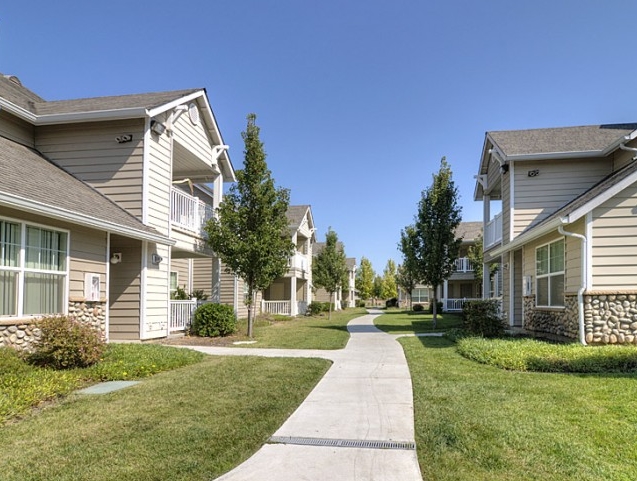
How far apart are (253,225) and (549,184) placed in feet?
31.5

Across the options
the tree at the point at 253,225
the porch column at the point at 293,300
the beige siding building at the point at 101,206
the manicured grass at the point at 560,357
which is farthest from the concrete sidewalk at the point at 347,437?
the porch column at the point at 293,300

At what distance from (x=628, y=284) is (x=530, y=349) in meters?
2.66

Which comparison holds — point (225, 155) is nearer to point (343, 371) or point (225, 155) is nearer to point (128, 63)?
point (128, 63)

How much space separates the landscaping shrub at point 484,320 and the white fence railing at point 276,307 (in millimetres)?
15180

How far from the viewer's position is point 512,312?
15.6 m

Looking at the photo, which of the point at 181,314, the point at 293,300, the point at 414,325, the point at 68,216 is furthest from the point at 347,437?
the point at 293,300

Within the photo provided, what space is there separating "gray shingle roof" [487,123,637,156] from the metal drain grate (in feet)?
40.1

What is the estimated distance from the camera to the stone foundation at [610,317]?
9664 mm

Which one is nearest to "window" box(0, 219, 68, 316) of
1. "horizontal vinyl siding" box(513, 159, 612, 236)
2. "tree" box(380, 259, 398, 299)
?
"horizontal vinyl siding" box(513, 159, 612, 236)

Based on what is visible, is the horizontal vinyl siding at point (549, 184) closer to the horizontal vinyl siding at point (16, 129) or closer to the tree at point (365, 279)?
the horizontal vinyl siding at point (16, 129)

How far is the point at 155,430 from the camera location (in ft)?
16.1

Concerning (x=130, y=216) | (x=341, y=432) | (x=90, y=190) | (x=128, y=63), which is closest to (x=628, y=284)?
(x=341, y=432)

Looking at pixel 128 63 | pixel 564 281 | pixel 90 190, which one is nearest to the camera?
pixel 564 281

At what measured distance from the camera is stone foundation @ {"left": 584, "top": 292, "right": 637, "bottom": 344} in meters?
9.66
